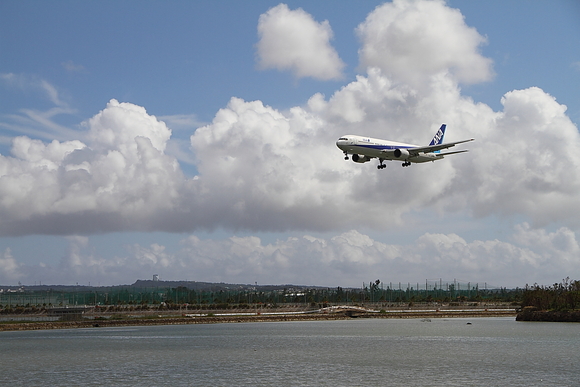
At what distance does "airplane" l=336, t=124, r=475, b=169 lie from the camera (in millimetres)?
91250

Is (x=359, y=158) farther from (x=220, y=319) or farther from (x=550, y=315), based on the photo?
(x=220, y=319)

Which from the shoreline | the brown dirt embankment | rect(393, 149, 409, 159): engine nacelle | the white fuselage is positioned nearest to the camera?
the white fuselage

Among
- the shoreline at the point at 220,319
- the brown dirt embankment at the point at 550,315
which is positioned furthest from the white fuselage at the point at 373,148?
the shoreline at the point at 220,319

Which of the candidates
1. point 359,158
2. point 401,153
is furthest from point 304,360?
point 401,153

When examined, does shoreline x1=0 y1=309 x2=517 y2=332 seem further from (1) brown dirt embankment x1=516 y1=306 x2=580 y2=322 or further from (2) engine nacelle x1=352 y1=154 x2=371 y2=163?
(2) engine nacelle x1=352 y1=154 x2=371 y2=163

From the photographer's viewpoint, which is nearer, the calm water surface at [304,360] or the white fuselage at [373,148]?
the calm water surface at [304,360]

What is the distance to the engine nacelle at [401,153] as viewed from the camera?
305 feet

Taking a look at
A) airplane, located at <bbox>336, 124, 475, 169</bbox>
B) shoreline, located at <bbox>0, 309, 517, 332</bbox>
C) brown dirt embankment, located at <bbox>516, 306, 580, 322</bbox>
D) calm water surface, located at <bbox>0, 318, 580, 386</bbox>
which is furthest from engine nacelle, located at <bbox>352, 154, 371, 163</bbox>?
shoreline, located at <bbox>0, 309, 517, 332</bbox>

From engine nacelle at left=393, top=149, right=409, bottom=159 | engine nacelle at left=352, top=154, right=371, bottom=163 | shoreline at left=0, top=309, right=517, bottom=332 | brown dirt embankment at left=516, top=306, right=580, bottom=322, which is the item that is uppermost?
engine nacelle at left=393, top=149, right=409, bottom=159

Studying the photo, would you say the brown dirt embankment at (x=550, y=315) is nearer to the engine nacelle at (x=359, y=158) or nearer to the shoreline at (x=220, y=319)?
the shoreline at (x=220, y=319)

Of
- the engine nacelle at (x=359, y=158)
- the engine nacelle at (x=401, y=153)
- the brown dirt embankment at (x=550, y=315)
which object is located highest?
the engine nacelle at (x=401, y=153)

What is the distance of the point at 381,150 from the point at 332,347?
26.8 m

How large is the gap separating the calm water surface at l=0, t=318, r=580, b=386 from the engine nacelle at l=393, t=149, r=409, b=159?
25086 millimetres

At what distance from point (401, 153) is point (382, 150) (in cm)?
295
